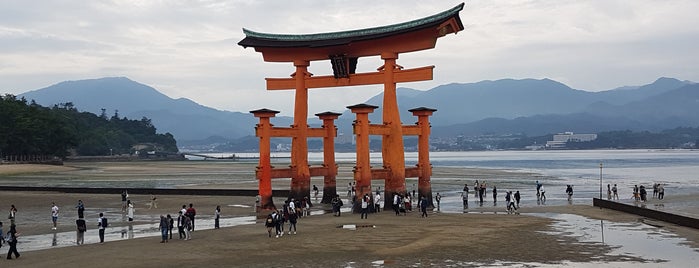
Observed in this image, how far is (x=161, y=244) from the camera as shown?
2402cm

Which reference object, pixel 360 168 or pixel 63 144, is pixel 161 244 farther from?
pixel 63 144

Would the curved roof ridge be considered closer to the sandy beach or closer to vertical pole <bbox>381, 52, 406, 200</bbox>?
vertical pole <bbox>381, 52, 406, 200</bbox>

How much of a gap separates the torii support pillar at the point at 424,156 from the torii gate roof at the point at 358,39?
4336mm

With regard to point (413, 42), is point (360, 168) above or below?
below

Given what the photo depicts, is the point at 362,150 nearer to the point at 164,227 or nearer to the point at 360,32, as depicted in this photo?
the point at 360,32

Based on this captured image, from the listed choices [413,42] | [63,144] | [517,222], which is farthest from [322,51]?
[63,144]

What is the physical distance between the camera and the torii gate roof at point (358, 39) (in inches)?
1382

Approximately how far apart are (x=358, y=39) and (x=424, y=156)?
7.65 metres

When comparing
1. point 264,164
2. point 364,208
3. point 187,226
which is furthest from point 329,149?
point 187,226

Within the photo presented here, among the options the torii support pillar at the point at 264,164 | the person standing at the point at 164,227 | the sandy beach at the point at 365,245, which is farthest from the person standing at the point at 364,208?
the person standing at the point at 164,227

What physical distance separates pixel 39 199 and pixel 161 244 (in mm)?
24944

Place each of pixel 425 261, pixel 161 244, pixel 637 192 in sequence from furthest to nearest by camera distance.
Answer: pixel 637 192
pixel 161 244
pixel 425 261

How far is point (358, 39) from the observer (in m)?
37.1

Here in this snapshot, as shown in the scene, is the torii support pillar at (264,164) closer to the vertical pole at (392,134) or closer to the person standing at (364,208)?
the person standing at (364,208)
